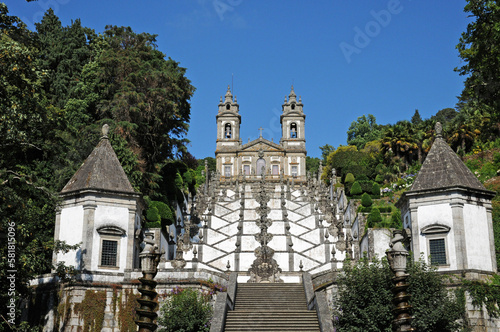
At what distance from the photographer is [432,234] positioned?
82.5ft

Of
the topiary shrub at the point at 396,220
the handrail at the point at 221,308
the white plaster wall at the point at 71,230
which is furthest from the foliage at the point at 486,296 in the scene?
the white plaster wall at the point at 71,230

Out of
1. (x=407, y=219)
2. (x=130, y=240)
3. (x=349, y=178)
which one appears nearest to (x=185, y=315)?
(x=130, y=240)

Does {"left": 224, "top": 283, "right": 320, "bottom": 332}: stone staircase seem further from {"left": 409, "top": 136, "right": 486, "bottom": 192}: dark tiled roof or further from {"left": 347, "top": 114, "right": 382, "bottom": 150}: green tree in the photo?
{"left": 347, "top": 114, "right": 382, "bottom": 150}: green tree

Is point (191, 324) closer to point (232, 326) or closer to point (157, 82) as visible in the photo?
point (232, 326)

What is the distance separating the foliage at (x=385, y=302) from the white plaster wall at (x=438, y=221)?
2.81 m

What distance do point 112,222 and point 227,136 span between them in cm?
5840

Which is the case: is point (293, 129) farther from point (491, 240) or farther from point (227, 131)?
point (491, 240)

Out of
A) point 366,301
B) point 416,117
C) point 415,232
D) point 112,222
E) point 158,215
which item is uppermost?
point 416,117

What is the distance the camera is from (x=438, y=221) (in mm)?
25141

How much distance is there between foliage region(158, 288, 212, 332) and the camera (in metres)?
21.6

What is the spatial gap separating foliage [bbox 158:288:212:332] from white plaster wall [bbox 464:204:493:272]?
35.4 feet

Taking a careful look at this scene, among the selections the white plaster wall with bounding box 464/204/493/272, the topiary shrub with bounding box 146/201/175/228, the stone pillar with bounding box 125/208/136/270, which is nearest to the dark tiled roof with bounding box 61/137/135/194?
the stone pillar with bounding box 125/208/136/270

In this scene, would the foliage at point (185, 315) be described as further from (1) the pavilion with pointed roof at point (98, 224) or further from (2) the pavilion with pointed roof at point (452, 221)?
(2) the pavilion with pointed roof at point (452, 221)

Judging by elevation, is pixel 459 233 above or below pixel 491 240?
above
